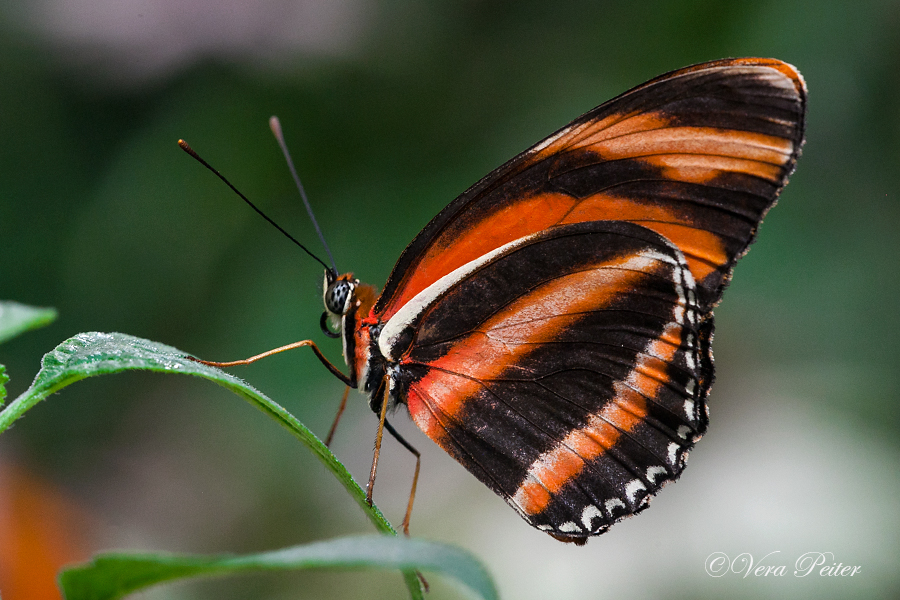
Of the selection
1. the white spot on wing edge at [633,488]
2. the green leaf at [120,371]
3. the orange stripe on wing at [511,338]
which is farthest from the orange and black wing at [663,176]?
the green leaf at [120,371]

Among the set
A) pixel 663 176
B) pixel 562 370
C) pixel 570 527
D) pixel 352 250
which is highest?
pixel 352 250

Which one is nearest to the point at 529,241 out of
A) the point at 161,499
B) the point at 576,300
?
the point at 576,300

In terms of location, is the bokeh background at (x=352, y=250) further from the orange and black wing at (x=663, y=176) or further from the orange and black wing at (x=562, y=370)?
the orange and black wing at (x=663, y=176)

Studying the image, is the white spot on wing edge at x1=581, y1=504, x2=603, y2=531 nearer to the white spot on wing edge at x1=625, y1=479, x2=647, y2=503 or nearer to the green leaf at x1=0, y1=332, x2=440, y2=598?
the white spot on wing edge at x1=625, y1=479, x2=647, y2=503

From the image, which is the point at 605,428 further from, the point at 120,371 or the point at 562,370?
the point at 120,371

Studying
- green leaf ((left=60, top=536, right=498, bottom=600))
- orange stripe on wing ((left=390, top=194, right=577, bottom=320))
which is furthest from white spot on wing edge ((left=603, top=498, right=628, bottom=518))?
green leaf ((left=60, top=536, right=498, bottom=600))

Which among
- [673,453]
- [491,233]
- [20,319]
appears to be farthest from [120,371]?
[673,453]
